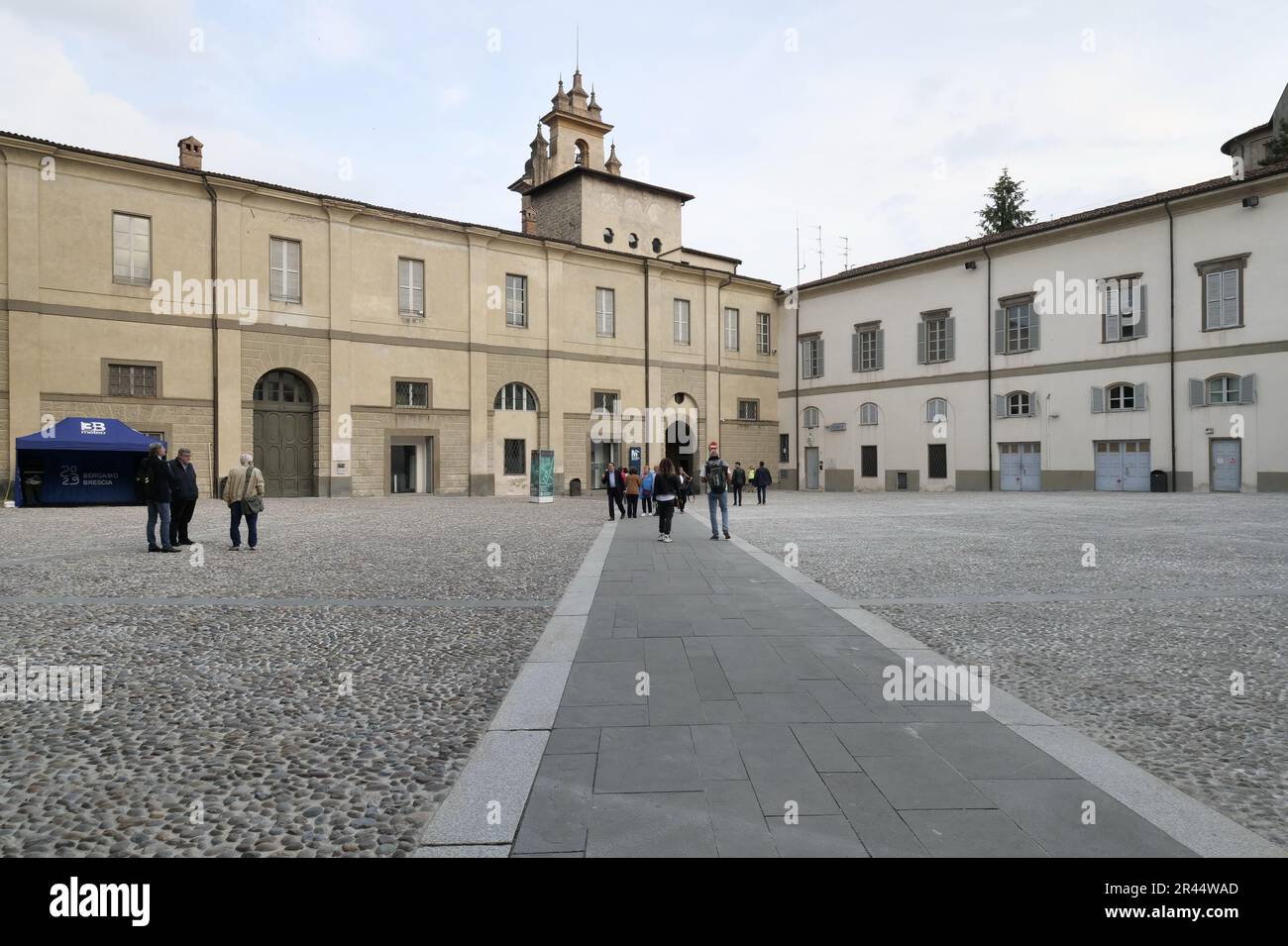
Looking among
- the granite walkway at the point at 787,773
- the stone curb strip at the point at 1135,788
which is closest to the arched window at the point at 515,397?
the granite walkway at the point at 787,773

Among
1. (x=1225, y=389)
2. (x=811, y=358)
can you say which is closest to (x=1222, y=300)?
(x=1225, y=389)

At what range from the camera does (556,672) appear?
5.02 metres

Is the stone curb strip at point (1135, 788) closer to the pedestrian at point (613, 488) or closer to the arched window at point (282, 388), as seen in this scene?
the pedestrian at point (613, 488)

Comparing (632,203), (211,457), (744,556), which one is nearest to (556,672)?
(744,556)

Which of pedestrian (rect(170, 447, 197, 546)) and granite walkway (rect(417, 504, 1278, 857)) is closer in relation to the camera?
granite walkway (rect(417, 504, 1278, 857))

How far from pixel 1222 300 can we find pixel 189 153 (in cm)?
3887

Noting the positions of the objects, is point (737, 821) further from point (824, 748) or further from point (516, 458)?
point (516, 458)

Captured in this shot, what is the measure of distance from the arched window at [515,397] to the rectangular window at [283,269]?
8.98 m

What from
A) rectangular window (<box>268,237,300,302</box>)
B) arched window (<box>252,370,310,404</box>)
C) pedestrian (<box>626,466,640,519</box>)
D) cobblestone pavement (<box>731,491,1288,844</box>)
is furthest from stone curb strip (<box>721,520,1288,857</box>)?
rectangular window (<box>268,237,300,302</box>)

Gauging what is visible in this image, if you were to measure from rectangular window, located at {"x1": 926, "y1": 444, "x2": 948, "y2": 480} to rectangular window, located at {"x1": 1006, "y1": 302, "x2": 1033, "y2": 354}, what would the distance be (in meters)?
5.37

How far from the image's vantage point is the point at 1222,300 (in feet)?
93.1

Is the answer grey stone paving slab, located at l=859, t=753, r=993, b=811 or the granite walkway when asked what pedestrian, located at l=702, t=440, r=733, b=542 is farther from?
grey stone paving slab, located at l=859, t=753, r=993, b=811

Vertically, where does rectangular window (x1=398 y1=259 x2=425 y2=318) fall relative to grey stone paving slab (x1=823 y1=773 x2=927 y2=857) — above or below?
above

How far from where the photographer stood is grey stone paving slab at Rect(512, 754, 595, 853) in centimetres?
270
